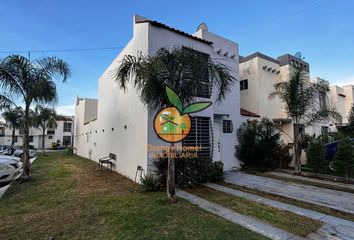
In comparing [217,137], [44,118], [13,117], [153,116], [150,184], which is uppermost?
[13,117]

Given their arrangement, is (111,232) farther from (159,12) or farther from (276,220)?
(159,12)

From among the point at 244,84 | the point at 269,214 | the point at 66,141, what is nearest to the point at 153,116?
the point at 269,214

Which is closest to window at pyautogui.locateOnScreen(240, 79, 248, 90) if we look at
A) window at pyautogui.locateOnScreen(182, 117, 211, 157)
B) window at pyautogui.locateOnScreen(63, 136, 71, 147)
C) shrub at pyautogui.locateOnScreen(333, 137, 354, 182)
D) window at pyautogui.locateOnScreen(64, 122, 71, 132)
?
window at pyautogui.locateOnScreen(182, 117, 211, 157)

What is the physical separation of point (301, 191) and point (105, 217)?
639cm

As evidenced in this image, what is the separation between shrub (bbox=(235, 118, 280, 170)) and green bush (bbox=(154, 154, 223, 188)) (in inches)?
122

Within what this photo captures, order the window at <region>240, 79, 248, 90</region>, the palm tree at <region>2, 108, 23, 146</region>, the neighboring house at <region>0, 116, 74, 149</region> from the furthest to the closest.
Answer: the neighboring house at <region>0, 116, 74, 149</region> < the window at <region>240, 79, 248, 90</region> < the palm tree at <region>2, 108, 23, 146</region>

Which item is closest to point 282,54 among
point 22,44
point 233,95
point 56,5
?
point 233,95

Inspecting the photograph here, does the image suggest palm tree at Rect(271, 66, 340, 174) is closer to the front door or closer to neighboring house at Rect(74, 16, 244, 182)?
neighboring house at Rect(74, 16, 244, 182)

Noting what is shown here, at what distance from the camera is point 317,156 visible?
9.04m

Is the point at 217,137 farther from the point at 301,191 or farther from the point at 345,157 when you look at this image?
the point at 345,157

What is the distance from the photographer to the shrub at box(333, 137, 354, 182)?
7.89 metres

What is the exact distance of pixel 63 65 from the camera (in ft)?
31.0

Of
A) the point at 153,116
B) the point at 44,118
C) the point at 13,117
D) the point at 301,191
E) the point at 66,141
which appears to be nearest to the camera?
the point at 301,191

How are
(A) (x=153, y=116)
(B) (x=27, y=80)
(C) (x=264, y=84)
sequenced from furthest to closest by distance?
(C) (x=264, y=84)
(B) (x=27, y=80)
(A) (x=153, y=116)
